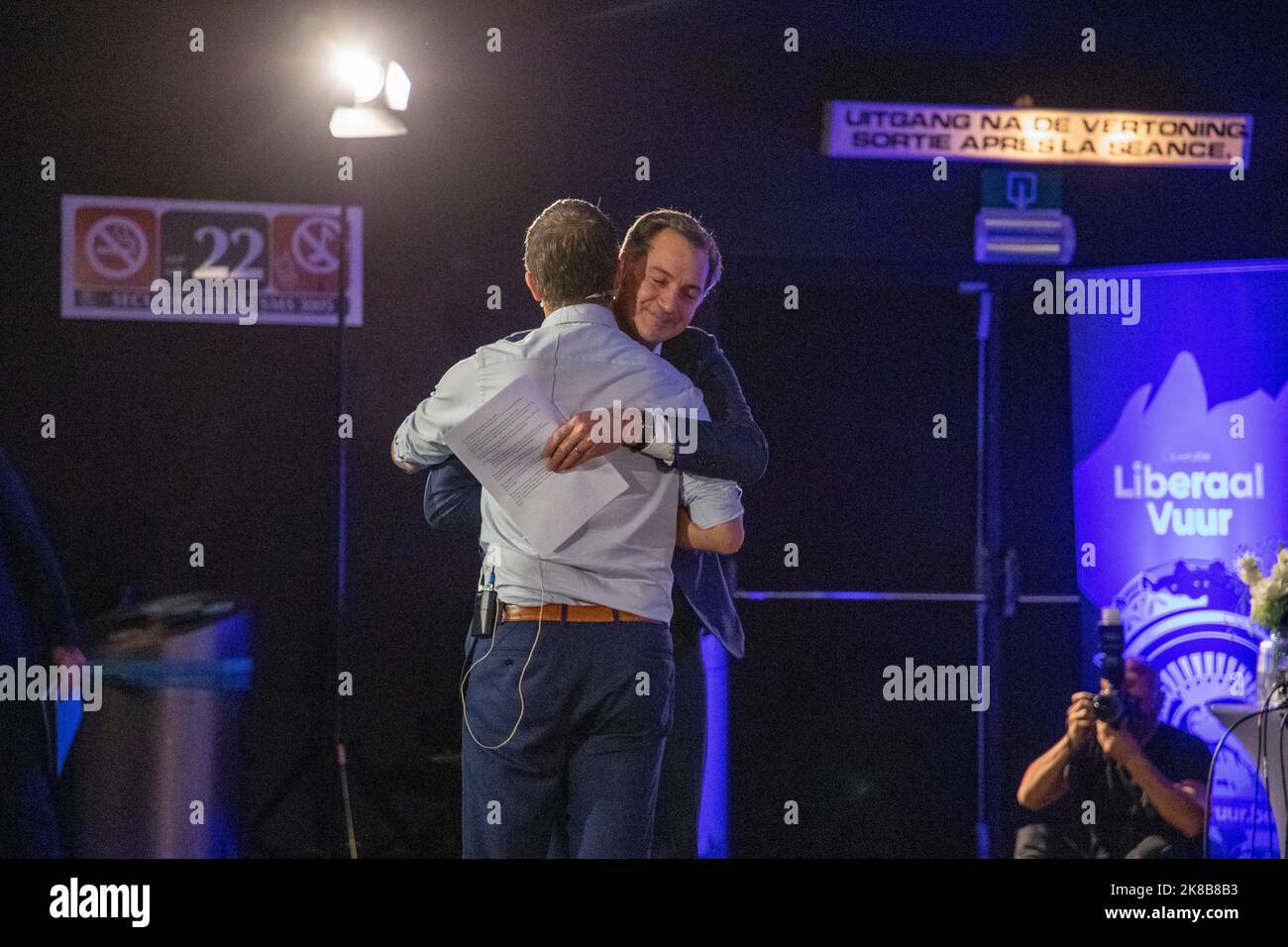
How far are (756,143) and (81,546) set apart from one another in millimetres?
2121

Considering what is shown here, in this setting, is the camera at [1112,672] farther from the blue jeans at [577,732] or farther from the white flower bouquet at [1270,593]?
the blue jeans at [577,732]

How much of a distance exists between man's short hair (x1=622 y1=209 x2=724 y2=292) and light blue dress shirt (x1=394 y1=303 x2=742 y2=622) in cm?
49

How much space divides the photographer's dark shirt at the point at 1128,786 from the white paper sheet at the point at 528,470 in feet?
5.41

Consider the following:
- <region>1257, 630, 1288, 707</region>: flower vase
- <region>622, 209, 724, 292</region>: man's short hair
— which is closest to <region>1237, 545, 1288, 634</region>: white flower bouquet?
<region>1257, 630, 1288, 707</region>: flower vase

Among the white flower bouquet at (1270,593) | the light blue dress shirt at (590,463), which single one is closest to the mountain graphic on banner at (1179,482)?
the white flower bouquet at (1270,593)

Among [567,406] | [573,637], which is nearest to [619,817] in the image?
[573,637]

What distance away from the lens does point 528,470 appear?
2.61 m

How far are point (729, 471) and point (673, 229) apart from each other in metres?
0.66

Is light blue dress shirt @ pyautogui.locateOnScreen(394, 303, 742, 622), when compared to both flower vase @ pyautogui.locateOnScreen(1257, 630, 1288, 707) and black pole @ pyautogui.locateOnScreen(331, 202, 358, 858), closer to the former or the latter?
black pole @ pyautogui.locateOnScreen(331, 202, 358, 858)

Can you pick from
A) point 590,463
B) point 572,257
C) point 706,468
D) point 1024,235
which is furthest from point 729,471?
point 1024,235

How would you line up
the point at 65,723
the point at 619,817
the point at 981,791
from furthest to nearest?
the point at 981,791
the point at 65,723
the point at 619,817

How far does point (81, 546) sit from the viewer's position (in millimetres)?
3248

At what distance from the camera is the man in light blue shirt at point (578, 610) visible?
2.42 metres
